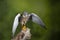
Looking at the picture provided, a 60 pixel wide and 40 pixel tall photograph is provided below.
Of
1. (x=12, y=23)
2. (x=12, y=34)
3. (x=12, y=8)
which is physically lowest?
(x=12, y=34)

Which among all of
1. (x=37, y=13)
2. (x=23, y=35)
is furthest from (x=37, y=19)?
(x=23, y=35)

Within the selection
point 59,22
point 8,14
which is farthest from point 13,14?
point 59,22

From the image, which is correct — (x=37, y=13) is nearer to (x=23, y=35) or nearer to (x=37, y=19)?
(x=37, y=19)

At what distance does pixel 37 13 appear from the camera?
A: 2605mm

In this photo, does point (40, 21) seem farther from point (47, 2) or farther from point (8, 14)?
point (8, 14)

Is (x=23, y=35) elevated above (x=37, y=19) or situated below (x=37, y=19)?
below

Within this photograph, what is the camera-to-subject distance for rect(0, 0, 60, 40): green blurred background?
8.29ft

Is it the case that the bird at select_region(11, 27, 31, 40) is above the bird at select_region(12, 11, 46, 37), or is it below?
below

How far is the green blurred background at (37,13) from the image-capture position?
2.53 metres

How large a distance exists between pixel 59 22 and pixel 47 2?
339 millimetres

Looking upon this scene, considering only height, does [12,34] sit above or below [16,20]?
below

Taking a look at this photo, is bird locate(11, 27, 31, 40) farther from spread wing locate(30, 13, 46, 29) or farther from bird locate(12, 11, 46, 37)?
spread wing locate(30, 13, 46, 29)

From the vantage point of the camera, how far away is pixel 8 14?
100 inches

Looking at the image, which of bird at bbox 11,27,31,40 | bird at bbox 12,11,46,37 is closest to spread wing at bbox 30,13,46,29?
bird at bbox 12,11,46,37
